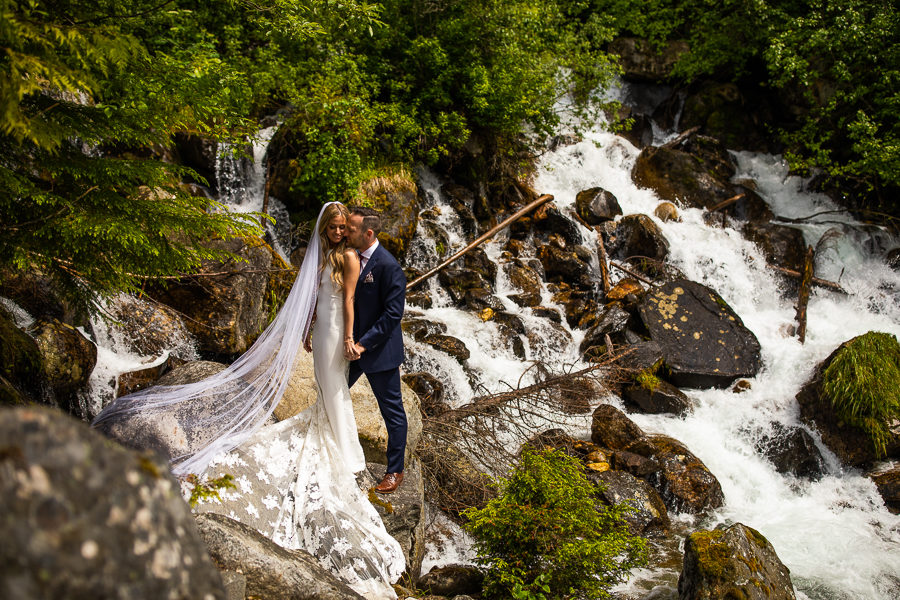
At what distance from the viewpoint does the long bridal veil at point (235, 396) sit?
397cm

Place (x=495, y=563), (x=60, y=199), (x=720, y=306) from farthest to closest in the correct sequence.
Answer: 1. (x=720, y=306)
2. (x=495, y=563)
3. (x=60, y=199)

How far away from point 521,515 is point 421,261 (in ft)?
25.0

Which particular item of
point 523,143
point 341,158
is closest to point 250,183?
point 341,158

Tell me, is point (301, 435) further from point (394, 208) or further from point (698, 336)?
point (698, 336)

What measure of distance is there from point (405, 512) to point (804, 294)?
1046cm

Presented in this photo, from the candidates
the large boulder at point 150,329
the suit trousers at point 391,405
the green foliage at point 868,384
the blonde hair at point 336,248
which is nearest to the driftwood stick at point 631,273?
the green foliage at point 868,384

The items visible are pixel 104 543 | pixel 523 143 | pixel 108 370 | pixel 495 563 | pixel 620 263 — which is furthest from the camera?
pixel 523 143

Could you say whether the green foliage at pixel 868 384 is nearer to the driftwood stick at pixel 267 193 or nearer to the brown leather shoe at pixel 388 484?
the brown leather shoe at pixel 388 484

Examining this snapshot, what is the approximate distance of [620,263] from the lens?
12336 millimetres

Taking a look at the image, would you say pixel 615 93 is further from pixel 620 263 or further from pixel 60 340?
pixel 60 340

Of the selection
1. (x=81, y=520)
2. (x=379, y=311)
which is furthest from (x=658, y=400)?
(x=81, y=520)

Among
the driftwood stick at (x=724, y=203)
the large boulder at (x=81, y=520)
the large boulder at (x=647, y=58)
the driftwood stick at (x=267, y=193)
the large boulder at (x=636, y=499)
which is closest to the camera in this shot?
the large boulder at (x=81, y=520)

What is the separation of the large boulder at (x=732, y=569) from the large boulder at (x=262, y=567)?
112 inches

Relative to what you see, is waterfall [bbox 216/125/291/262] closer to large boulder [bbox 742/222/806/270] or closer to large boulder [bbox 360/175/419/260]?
large boulder [bbox 360/175/419/260]
